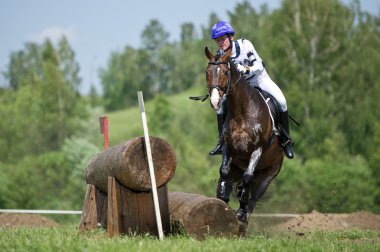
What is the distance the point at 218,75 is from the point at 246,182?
188 centimetres

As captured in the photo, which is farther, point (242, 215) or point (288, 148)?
point (288, 148)

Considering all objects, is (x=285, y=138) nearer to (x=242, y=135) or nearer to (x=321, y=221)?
(x=242, y=135)

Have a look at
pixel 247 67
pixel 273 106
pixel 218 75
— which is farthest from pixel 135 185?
pixel 273 106

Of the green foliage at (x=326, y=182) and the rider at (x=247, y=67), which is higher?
the rider at (x=247, y=67)

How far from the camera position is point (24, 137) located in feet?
214

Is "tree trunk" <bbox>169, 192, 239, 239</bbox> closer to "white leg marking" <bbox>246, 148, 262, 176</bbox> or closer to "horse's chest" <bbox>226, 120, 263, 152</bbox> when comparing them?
"white leg marking" <bbox>246, 148, 262, 176</bbox>

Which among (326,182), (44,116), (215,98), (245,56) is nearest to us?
(215,98)

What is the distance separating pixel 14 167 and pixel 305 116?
23871mm

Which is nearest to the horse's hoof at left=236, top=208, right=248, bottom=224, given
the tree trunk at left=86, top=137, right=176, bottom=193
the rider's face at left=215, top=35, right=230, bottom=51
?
A: the tree trunk at left=86, top=137, right=176, bottom=193

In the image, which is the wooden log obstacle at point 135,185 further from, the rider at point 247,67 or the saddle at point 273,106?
the saddle at point 273,106

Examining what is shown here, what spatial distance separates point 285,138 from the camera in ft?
36.6

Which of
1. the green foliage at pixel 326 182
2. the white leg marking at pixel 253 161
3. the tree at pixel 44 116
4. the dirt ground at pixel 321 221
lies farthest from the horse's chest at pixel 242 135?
the tree at pixel 44 116

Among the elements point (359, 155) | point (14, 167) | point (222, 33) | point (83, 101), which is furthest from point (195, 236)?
point (83, 101)

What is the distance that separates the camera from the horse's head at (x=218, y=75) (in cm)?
891
